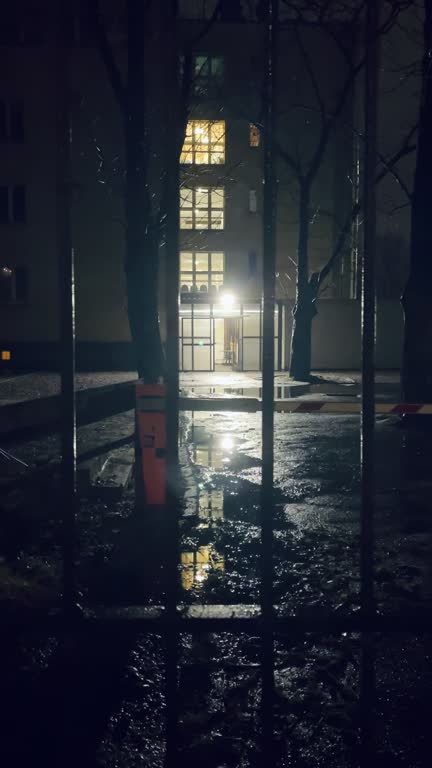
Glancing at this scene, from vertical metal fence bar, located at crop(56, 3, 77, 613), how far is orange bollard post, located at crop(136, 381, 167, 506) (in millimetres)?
2695

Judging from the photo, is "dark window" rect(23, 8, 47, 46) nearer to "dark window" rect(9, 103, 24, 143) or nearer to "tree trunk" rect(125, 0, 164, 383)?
"dark window" rect(9, 103, 24, 143)

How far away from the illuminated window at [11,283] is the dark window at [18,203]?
210 cm

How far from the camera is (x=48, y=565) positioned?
219 inches

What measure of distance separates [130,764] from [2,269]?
30.8 meters

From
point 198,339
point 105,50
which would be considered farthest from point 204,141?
point 105,50

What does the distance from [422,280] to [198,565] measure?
8878 mm

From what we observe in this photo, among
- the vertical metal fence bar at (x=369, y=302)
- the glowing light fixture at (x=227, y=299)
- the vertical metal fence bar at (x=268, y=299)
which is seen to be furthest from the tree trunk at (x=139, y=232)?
the glowing light fixture at (x=227, y=299)

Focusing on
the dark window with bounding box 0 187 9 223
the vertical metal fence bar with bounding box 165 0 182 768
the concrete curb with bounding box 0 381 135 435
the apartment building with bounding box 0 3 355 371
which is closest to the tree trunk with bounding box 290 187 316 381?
the apartment building with bounding box 0 3 355 371

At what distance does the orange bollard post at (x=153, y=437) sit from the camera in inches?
280

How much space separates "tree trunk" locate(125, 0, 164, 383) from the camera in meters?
16.1

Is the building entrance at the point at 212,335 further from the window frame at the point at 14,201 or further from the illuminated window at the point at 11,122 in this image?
the illuminated window at the point at 11,122

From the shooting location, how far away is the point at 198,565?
5.54 metres

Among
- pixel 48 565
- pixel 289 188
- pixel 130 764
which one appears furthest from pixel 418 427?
pixel 289 188

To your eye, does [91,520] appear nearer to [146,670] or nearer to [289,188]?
[146,670]
